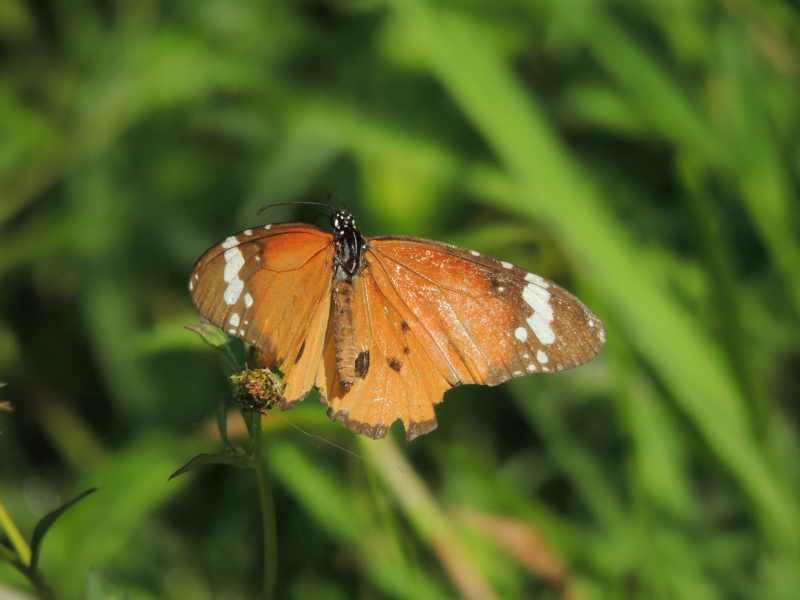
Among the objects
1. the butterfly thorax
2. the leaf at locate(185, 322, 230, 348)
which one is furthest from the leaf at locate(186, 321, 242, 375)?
the butterfly thorax

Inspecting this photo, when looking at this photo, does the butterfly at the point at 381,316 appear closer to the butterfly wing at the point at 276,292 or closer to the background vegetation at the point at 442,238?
the butterfly wing at the point at 276,292

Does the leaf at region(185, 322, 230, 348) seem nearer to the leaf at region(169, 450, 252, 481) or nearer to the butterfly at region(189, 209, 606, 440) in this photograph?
the butterfly at region(189, 209, 606, 440)

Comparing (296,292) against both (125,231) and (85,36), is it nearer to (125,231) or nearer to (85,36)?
(125,231)

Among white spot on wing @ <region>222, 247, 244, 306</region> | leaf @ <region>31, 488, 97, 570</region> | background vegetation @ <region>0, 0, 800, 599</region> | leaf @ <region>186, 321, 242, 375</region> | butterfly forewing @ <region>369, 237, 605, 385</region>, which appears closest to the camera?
leaf @ <region>31, 488, 97, 570</region>

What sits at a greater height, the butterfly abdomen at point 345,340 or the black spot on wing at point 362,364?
the butterfly abdomen at point 345,340

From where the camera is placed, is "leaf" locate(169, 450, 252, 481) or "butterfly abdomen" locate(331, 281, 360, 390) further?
"butterfly abdomen" locate(331, 281, 360, 390)

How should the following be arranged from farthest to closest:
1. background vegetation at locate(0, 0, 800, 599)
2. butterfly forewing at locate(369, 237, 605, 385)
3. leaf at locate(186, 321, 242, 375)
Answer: background vegetation at locate(0, 0, 800, 599), butterfly forewing at locate(369, 237, 605, 385), leaf at locate(186, 321, 242, 375)

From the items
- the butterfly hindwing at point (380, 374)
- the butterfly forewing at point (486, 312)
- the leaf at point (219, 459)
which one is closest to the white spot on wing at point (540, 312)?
the butterfly forewing at point (486, 312)

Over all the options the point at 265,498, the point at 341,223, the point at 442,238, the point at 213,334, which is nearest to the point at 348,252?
the point at 341,223
